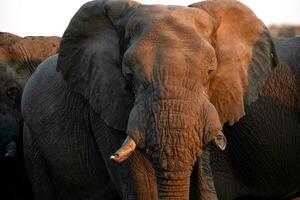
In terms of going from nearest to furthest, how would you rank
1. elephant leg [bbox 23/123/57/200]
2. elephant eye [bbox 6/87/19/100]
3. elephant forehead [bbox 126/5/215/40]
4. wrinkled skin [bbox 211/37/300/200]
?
elephant forehead [bbox 126/5/215/40] < wrinkled skin [bbox 211/37/300/200] < elephant leg [bbox 23/123/57/200] < elephant eye [bbox 6/87/19/100]

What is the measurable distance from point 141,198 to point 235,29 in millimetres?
1246

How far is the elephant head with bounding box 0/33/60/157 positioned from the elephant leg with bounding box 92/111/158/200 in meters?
1.98

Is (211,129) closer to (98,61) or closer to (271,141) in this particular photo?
(98,61)

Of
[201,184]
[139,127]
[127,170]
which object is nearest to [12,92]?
[127,170]

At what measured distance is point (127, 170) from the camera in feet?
19.0

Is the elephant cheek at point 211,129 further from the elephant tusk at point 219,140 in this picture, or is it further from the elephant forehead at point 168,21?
the elephant forehead at point 168,21

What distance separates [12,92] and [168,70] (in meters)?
3.82

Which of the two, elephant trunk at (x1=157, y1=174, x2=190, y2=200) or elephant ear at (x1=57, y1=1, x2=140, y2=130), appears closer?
elephant trunk at (x1=157, y1=174, x2=190, y2=200)

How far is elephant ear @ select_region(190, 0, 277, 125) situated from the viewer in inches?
218

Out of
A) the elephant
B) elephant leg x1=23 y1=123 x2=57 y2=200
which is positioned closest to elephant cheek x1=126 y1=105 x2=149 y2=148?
the elephant

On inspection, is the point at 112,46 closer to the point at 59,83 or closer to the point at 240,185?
the point at 59,83

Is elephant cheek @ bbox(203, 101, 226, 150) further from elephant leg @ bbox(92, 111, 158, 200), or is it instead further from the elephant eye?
the elephant eye

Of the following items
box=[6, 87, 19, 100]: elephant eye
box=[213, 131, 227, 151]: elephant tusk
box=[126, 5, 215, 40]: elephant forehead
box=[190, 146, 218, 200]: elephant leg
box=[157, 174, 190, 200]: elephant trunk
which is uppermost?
box=[126, 5, 215, 40]: elephant forehead

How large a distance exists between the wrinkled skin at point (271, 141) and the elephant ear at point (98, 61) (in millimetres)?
1437
